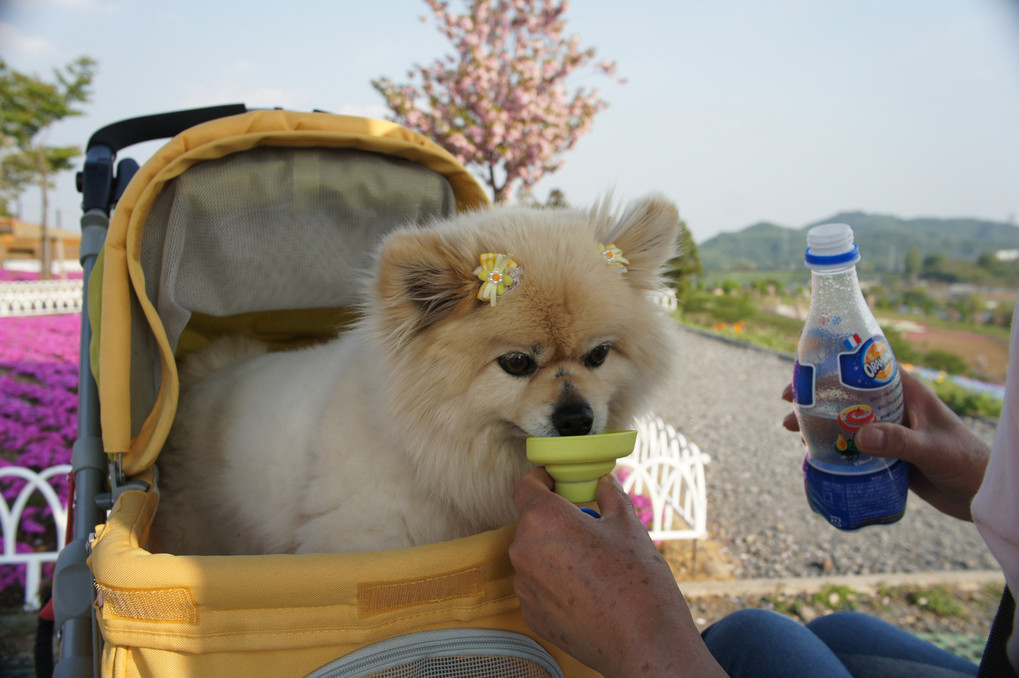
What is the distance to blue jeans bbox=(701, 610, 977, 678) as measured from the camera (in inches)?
59.4

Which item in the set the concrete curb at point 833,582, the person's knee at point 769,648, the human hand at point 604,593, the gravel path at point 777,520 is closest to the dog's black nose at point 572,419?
the human hand at point 604,593

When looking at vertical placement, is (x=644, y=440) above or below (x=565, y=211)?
below

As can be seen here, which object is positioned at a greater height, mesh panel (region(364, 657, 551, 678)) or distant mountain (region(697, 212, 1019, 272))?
distant mountain (region(697, 212, 1019, 272))

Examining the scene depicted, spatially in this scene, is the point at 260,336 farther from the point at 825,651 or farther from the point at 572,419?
the point at 825,651

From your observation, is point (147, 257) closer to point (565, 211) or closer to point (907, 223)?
point (565, 211)

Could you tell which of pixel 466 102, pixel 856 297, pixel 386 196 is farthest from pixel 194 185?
pixel 466 102

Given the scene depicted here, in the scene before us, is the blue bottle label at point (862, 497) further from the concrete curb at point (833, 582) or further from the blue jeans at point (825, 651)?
the concrete curb at point (833, 582)

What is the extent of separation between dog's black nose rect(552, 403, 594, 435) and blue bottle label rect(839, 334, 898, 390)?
663 millimetres

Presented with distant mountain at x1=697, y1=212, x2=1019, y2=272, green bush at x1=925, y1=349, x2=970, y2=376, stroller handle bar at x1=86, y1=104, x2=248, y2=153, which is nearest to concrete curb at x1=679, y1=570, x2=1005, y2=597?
stroller handle bar at x1=86, y1=104, x2=248, y2=153

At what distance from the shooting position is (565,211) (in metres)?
1.90

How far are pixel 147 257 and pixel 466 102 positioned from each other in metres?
6.31

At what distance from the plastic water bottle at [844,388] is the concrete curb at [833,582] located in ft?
8.70

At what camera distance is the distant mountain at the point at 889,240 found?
1189cm

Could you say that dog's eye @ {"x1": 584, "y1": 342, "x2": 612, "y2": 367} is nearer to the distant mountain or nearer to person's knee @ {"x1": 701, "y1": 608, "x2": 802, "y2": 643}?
person's knee @ {"x1": 701, "y1": 608, "x2": 802, "y2": 643}
